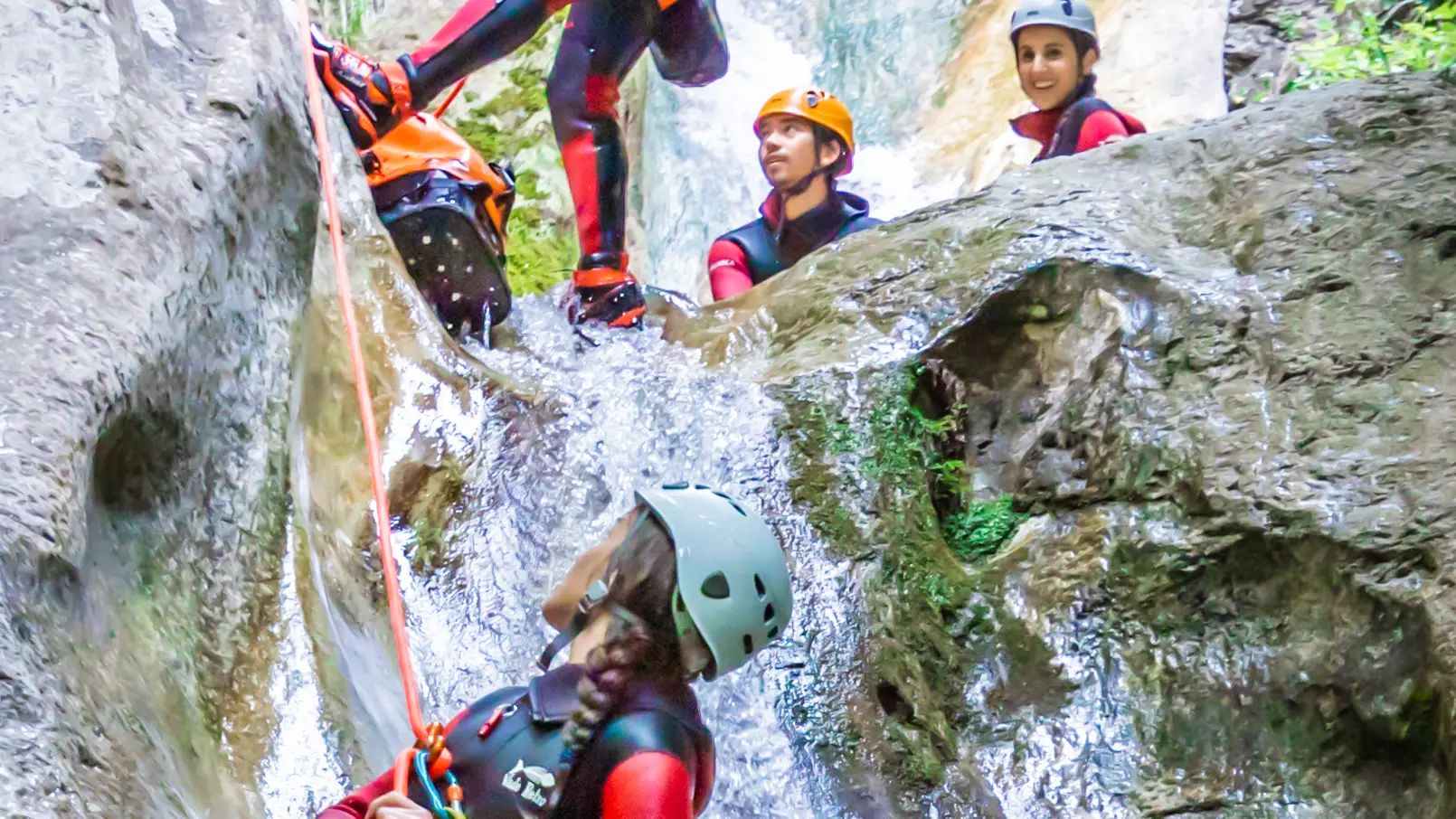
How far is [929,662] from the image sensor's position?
3.00 metres

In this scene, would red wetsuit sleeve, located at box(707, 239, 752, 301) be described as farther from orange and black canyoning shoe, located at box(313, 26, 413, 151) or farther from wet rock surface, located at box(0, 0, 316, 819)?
wet rock surface, located at box(0, 0, 316, 819)

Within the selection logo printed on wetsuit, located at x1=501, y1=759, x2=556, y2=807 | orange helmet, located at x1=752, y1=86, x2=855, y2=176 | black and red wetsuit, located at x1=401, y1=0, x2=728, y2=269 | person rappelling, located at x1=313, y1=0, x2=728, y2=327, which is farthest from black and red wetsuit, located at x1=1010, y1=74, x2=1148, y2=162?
logo printed on wetsuit, located at x1=501, y1=759, x2=556, y2=807

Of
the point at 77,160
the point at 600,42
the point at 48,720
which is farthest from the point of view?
the point at 600,42

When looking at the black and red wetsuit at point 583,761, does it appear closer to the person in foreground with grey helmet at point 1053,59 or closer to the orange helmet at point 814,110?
the orange helmet at point 814,110

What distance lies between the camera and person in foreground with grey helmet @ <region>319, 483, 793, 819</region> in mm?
1669

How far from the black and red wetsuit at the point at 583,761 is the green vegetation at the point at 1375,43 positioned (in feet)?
12.6

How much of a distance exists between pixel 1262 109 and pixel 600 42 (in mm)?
2313

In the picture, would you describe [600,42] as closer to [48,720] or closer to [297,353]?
[297,353]

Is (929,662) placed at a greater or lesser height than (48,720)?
lesser

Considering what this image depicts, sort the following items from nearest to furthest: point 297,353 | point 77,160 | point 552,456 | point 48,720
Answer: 1. point 48,720
2. point 77,160
3. point 297,353
4. point 552,456

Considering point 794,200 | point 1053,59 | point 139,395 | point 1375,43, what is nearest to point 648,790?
point 139,395

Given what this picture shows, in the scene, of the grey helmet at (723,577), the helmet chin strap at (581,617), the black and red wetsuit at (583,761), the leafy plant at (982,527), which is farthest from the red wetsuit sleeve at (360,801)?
the leafy plant at (982,527)

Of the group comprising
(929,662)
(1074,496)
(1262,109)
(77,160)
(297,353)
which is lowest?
(929,662)

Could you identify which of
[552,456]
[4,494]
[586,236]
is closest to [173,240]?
[4,494]
